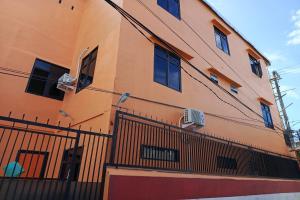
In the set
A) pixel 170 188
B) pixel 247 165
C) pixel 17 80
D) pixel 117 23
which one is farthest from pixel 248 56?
pixel 17 80

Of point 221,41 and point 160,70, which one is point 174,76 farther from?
point 221,41

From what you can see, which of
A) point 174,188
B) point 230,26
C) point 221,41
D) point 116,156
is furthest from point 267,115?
point 116,156

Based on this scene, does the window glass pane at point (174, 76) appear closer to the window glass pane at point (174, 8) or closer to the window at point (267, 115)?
the window glass pane at point (174, 8)

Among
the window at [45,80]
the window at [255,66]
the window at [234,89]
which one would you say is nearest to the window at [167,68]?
the window at [45,80]

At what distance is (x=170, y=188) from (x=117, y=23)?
563 cm

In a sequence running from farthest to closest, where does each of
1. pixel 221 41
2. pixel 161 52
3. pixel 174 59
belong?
pixel 221 41 → pixel 174 59 → pixel 161 52

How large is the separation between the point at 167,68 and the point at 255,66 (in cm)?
1096

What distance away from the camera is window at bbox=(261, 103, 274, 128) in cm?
1401

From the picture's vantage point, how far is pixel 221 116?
9.77 m

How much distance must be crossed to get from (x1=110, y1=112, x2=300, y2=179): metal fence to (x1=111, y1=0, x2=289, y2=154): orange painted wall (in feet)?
2.85

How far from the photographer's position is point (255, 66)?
16172mm

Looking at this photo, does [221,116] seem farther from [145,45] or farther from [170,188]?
[170,188]

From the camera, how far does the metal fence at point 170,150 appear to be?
525cm

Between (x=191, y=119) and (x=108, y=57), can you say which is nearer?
(x=108, y=57)
